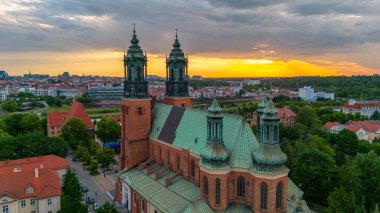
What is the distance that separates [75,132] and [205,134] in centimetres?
4951

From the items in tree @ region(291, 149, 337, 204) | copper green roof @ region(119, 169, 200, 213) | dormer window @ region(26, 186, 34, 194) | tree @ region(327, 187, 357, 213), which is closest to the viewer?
copper green roof @ region(119, 169, 200, 213)

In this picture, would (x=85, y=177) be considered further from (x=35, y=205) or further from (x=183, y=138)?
(x=183, y=138)

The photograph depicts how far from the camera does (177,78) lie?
52656 millimetres

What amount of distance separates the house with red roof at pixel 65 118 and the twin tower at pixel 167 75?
4090cm

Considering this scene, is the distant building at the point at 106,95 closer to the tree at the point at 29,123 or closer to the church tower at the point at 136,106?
the tree at the point at 29,123

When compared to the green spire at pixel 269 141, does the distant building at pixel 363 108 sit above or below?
below

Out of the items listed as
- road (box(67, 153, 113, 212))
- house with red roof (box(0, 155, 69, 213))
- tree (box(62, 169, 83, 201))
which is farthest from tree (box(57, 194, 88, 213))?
road (box(67, 153, 113, 212))

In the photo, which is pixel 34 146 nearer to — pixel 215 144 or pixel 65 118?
pixel 65 118

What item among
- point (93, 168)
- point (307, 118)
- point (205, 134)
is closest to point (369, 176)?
point (205, 134)

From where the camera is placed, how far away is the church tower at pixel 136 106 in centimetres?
4741

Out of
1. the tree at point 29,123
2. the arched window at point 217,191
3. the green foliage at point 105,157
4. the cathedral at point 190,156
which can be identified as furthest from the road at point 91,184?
the tree at point 29,123

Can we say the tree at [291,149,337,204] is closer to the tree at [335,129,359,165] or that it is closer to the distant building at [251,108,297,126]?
the tree at [335,129,359,165]

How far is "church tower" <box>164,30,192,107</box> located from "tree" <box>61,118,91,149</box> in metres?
33.8

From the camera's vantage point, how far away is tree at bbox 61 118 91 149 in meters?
76.2
